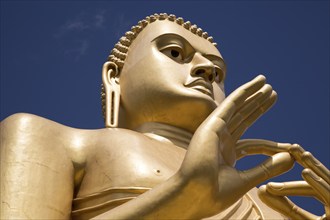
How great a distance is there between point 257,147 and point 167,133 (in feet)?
2.95

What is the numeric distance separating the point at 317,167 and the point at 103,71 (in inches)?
82.0

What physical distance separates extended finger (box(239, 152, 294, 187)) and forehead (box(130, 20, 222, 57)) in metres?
1.71

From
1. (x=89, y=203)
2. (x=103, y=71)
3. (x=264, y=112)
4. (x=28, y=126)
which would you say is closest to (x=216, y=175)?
(x=264, y=112)

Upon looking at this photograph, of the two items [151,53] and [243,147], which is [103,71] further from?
[243,147]

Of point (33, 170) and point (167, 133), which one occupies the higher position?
point (167, 133)

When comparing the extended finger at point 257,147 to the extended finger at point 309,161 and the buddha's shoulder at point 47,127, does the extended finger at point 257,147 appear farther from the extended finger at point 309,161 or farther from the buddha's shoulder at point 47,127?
the buddha's shoulder at point 47,127

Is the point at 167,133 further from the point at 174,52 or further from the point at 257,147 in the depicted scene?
the point at 257,147

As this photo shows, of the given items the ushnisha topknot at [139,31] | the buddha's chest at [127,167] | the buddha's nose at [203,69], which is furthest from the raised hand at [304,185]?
the ushnisha topknot at [139,31]

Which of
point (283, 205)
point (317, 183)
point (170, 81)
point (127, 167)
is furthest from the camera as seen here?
point (170, 81)

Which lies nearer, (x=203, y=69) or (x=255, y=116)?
(x=255, y=116)

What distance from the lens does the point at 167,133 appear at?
6.22 m

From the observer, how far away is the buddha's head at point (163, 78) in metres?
6.14

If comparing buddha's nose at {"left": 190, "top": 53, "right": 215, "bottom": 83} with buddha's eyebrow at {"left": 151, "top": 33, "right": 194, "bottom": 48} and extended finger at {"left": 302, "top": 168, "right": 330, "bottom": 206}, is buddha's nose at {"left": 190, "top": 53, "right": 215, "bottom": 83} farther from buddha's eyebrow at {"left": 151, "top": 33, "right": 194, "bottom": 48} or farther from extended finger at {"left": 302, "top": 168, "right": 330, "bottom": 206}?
extended finger at {"left": 302, "top": 168, "right": 330, "bottom": 206}

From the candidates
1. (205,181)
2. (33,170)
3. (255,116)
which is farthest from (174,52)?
(205,181)
